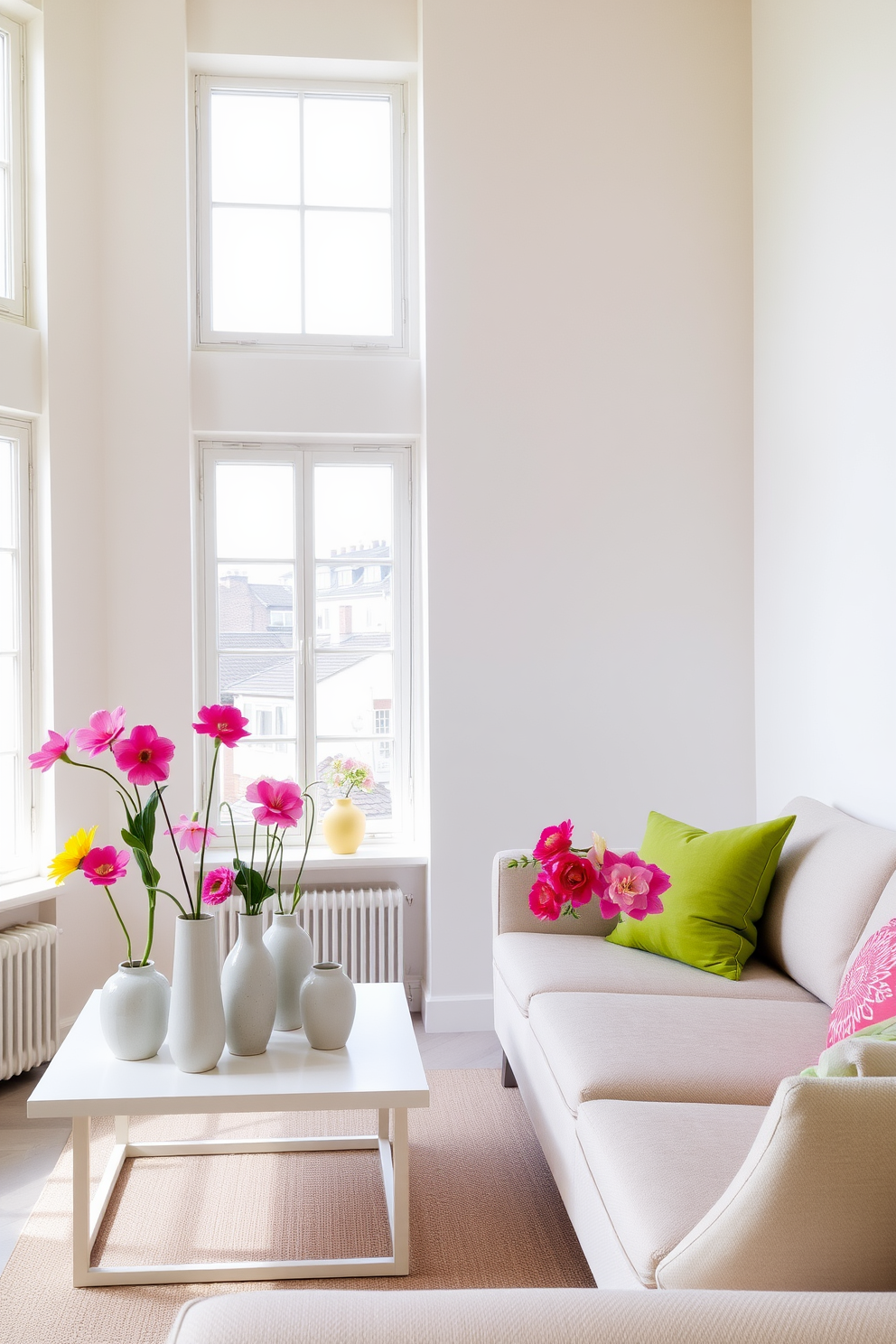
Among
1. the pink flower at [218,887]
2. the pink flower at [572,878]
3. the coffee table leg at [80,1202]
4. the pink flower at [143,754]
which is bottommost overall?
the coffee table leg at [80,1202]

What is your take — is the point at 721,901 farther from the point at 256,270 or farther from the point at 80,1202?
the point at 256,270

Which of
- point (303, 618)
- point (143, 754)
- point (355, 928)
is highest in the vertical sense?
point (303, 618)

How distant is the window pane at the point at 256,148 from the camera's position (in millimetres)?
4242

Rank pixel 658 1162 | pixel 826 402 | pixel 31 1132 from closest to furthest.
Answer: pixel 658 1162, pixel 31 1132, pixel 826 402

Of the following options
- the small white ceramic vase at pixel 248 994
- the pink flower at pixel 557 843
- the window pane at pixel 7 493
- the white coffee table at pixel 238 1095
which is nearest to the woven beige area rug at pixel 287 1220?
the white coffee table at pixel 238 1095

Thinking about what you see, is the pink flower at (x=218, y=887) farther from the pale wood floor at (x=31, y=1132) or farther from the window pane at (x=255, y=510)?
the window pane at (x=255, y=510)

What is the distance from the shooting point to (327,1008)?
246cm

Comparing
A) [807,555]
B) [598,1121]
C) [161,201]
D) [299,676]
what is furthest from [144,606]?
[598,1121]

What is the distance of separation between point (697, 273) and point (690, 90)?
69cm

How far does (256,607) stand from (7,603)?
3.07 feet

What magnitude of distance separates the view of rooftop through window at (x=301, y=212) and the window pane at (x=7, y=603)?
4.15 feet

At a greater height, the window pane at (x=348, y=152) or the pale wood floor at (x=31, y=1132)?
the window pane at (x=348, y=152)

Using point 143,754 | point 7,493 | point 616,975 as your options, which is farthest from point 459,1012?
point 7,493

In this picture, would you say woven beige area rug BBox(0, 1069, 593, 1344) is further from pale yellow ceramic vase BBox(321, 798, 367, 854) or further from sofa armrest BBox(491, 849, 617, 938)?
pale yellow ceramic vase BBox(321, 798, 367, 854)
